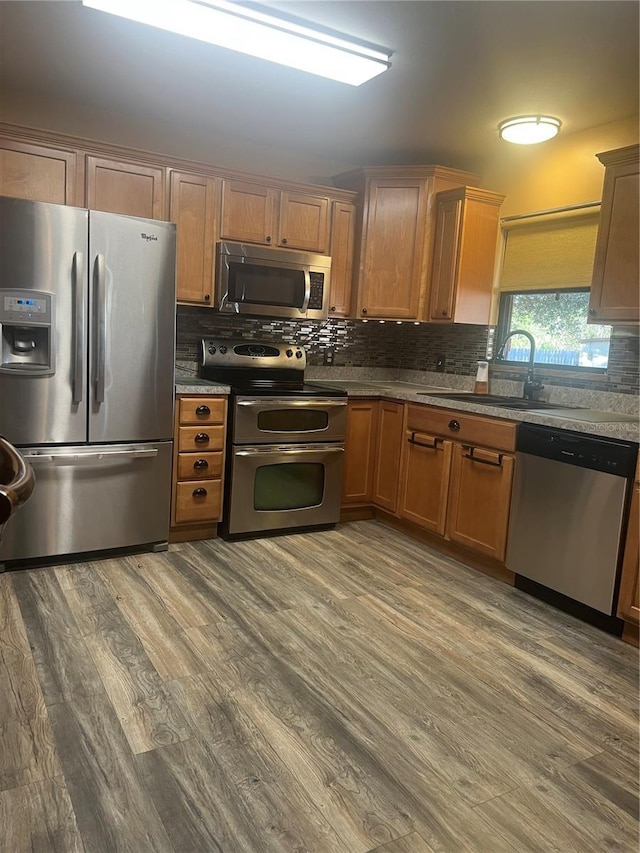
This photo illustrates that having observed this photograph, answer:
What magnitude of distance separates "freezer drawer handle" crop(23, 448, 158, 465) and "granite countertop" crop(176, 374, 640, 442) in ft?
1.31

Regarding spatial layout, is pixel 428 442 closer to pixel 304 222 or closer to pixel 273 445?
pixel 273 445

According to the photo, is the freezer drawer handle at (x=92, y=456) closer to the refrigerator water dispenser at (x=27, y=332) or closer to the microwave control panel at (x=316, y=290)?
the refrigerator water dispenser at (x=27, y=332)

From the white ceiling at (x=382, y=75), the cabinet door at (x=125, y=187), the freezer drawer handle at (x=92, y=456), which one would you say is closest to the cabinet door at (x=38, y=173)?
the cabinet door at (x=125, y=187)

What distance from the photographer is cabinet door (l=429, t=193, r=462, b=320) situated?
158 inches

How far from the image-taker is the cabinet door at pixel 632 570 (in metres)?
2.60

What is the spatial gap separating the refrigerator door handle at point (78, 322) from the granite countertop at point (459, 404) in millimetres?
552

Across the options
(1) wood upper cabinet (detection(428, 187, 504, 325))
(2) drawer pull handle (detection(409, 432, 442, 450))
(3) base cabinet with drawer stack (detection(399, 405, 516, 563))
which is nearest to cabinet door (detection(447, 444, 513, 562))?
(3) base cabinet with drawer stack (detection(399, 405, 516, 563))

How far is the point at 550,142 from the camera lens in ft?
12.4

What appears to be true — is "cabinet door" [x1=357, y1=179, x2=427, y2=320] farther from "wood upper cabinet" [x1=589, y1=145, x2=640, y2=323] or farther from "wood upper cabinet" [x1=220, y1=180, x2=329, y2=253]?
"wood upper cabinet" [x1=589, y1=145, x2=640, y2=323]

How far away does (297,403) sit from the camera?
3.73 meters

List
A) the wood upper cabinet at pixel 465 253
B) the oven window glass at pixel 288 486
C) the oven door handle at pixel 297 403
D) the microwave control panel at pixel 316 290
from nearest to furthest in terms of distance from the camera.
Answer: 1. the oven door handle at pixel 297 403
2. the oven window glass at pixel 288 486
3. the wood upper cabinet at pixel 465 253
4. the microwave control panel at pixel 316 290

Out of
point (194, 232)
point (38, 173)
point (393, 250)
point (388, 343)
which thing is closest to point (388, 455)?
point (388, 343)

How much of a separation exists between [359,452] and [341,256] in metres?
1.37

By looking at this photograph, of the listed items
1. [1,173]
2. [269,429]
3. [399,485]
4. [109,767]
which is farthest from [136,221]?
[109,767]
